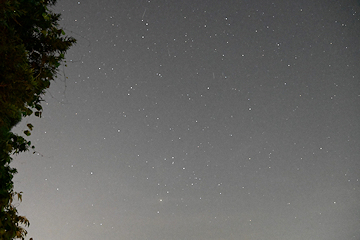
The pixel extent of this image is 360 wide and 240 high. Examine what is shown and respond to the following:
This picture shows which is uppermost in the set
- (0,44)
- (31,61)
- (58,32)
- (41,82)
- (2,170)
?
(58,32)

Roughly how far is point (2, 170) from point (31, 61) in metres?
0.75

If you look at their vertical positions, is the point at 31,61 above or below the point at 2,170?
above

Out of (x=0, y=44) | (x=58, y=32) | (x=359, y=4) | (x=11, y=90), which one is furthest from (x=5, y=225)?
(x=359, y=4)

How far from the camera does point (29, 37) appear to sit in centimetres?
171

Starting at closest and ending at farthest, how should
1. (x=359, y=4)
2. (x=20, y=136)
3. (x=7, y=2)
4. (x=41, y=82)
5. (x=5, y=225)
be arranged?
(x=7, y=2) → (x=5, y=225) → (x=20, y=136) → (x=41, y=82) → (x=359, y=4)

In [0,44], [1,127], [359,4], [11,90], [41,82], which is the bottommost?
[1,127]

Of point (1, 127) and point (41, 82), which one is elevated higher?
point (41, 82)

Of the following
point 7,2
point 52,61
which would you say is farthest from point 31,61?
point 7,2

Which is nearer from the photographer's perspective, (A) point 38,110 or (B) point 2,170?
(B) point 2,170

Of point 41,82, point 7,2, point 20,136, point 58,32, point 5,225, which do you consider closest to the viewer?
point 7,2

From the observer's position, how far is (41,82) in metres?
1.70

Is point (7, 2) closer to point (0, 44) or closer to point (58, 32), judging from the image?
point (0, 44)

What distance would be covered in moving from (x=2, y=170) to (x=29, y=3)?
0.87 meters

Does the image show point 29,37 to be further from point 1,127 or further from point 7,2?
point 1,127
